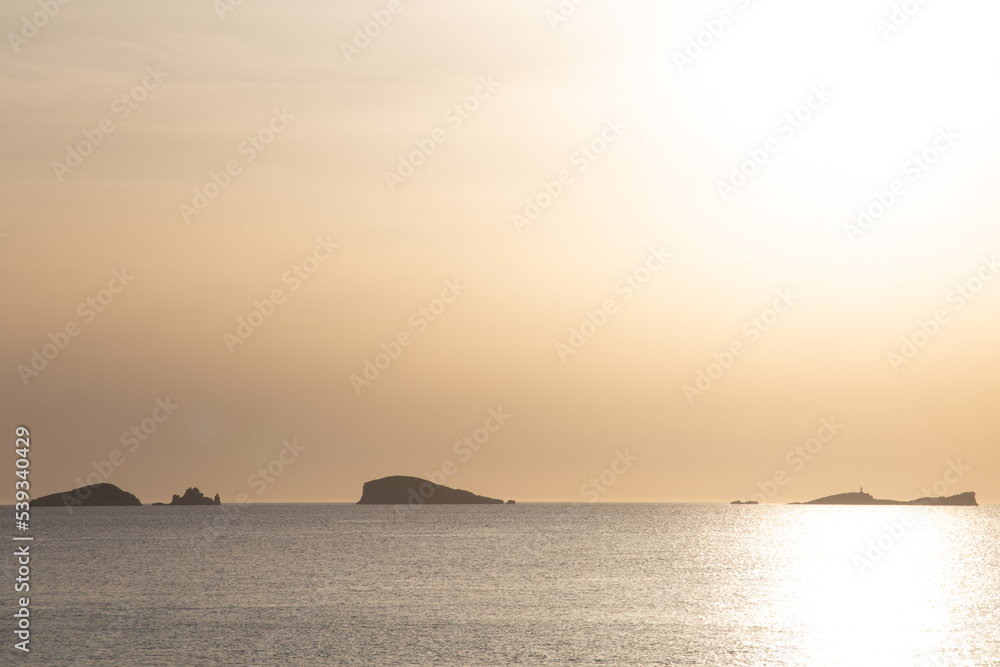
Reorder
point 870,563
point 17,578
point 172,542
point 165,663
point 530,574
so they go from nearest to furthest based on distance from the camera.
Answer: point 165,663 → point 17,578 → point 530,574 → point 870,563 → point 172,542

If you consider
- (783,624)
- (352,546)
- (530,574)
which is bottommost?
(783,624)

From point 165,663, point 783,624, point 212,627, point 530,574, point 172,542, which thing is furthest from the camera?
point 172,542

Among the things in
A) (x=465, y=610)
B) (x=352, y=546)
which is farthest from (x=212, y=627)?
(x=352, y=546)

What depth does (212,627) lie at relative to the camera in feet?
263

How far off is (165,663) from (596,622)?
34.1 metres

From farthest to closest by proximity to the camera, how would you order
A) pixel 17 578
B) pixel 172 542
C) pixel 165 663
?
pixel 172 542
pixel 17 578
pixel 165 663

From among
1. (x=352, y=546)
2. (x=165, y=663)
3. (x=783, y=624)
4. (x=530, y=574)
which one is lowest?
(x=165, y=663)

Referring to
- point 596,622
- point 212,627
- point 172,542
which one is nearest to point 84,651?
point 212,627

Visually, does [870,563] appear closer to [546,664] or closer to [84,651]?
[546,664]

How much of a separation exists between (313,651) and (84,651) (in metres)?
14.8

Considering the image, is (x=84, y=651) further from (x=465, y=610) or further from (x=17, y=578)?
(x=17, y=578)

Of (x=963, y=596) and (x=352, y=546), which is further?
(x=352, y=546)

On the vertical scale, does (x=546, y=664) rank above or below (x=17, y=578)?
below

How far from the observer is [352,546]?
17825 centimetres
